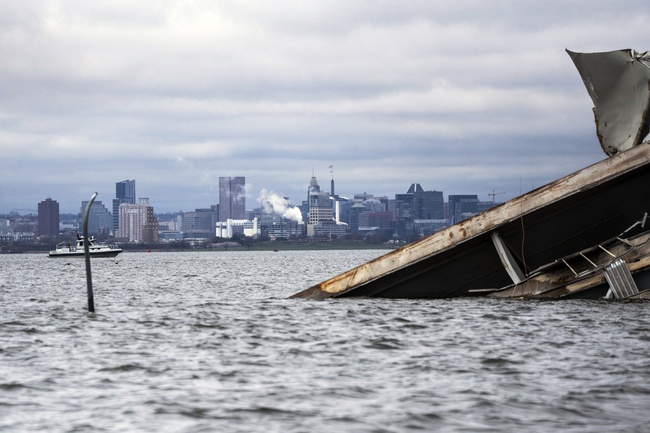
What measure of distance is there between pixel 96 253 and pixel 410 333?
5913 inches

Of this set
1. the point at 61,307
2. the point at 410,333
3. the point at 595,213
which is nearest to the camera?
the point at 410,333

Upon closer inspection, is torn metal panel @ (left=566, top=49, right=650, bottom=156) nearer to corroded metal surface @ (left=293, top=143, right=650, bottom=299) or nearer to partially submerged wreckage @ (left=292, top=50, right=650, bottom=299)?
partially submerged wreckage @ (left=292, top=50, right=650, bottom=299)

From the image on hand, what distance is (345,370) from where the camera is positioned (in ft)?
44.8

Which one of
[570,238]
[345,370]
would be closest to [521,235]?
[570,238]

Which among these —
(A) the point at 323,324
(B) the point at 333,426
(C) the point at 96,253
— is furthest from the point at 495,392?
(C) the point at 96,253

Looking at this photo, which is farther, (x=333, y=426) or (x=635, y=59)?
(x=635, y=59)

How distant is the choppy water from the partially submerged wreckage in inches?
21.1

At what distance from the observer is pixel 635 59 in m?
22.6

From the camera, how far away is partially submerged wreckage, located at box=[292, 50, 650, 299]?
2120cm

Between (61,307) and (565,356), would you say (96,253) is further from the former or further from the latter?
(565,356)

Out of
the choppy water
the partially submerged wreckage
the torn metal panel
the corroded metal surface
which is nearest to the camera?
the choppy water

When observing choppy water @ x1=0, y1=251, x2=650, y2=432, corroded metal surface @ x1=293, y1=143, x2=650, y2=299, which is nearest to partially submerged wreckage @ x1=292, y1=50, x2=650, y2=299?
corroded metal surface @ x1=293, y1=143, x2=650, y2=299

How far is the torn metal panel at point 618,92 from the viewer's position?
74.3 ft

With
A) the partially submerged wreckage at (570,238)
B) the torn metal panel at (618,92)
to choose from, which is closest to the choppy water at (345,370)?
the partially submerged wreckage at (570,238)
